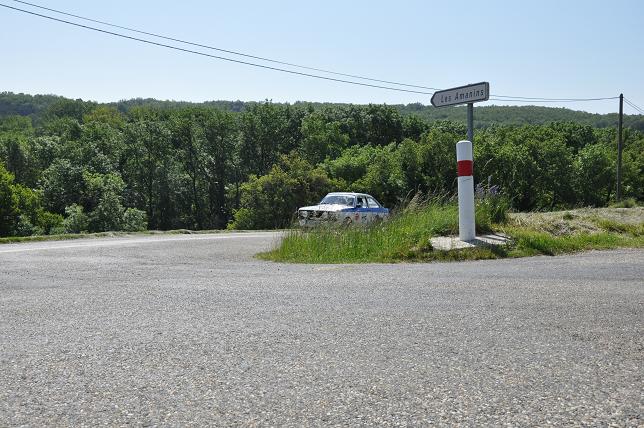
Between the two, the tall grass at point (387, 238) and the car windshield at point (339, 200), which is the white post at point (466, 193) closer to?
the tall grass at point (387, 238)

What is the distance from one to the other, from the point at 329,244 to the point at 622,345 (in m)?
8.90

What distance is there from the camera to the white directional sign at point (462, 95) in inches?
491

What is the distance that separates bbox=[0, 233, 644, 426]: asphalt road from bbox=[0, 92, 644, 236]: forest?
156ft

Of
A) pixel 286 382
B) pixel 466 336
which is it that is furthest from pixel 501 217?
pixel 286 382

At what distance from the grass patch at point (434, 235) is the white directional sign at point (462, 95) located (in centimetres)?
237

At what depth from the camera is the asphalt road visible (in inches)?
122

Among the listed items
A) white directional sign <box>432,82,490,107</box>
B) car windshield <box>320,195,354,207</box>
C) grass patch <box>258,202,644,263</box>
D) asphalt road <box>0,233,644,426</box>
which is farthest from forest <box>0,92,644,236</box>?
asphalt road <box>0,233,644,426</box>

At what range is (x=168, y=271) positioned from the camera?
9.41 meters

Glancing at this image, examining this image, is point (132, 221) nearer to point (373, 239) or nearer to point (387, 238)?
point (373, 239)

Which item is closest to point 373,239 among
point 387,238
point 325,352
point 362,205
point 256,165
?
point 387,238

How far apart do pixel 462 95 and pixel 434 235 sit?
9.61 feet

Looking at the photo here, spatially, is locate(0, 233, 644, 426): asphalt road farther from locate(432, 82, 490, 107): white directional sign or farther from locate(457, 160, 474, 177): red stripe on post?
locate(432, 82, 490, 107): white directional sign

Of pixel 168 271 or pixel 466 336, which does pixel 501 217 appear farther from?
pixel 466 336

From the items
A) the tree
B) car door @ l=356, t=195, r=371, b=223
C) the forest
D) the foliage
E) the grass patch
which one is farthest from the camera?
the forest
